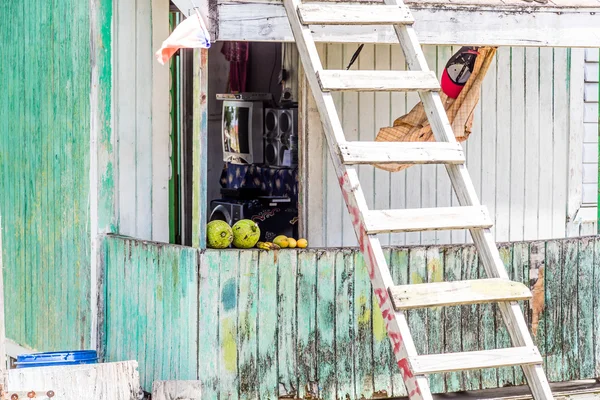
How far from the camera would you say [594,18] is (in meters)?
6.57

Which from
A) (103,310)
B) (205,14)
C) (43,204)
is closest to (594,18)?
(205,14)

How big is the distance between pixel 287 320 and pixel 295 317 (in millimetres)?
49

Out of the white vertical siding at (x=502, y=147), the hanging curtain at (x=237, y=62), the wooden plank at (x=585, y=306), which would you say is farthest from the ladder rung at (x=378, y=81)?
the hanging curtain at (x=237, y=62)

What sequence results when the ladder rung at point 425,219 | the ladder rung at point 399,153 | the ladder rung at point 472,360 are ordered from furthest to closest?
the ladder rung at point 399,153
the ladder rung at point 425,219
the ladder rung at point 472,360

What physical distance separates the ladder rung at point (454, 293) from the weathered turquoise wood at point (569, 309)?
6.58ft

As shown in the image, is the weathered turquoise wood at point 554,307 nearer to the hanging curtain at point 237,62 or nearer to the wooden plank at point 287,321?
the wooden plank at point 287,321

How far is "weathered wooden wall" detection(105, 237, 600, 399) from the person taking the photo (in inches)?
243

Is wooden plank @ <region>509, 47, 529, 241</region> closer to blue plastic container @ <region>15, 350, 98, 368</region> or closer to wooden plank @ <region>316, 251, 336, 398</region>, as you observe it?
wooden plank @ <region>316, 251, 336, 398</region>

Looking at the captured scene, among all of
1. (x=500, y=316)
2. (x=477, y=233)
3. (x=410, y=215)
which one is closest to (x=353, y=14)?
(x=410, y=215)

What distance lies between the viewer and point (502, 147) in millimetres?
8219

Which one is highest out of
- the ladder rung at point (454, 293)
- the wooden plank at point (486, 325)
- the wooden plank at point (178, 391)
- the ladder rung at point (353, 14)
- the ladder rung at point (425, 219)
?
the ladder rung at point (353, 14)

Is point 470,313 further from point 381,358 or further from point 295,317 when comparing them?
point 295,317

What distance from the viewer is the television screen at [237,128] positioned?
9.18 meters

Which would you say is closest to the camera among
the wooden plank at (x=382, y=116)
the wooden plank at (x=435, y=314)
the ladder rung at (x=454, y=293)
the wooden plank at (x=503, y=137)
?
the ladder rung at (x=454, y=293)
